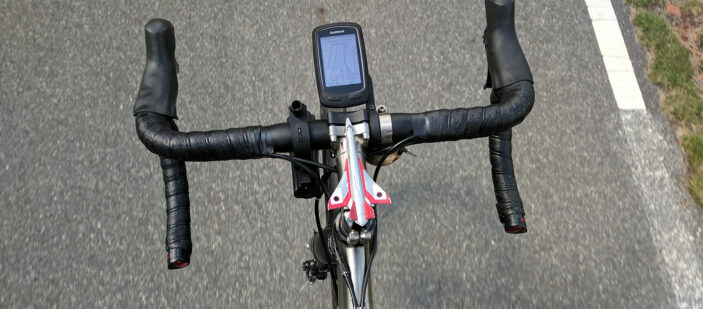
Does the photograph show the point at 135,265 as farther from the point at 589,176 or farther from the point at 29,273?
the point at 589,176

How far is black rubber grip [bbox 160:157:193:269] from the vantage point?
136 cm

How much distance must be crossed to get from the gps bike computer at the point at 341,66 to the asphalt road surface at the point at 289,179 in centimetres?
143

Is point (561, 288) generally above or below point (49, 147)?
below

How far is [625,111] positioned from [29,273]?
3.42 m

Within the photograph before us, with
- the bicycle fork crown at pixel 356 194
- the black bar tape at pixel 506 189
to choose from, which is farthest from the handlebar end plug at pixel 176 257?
the black bar tape at pixel 506 189

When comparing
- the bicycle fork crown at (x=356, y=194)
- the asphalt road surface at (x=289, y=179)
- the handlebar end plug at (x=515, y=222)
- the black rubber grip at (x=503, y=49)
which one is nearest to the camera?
the bicycle fork crown at (x=356, y=194)

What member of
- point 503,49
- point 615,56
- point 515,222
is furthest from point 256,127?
point 615,56

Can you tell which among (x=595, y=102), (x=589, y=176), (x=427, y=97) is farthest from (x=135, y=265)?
(x=595, y=102)

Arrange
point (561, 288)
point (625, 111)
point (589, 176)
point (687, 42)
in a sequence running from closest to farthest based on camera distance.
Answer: point (561, 288), point (589, 176), point (625, 111), point (687, 42)

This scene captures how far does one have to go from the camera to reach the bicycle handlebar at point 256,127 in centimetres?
121

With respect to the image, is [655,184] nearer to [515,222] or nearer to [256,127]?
[515,222]

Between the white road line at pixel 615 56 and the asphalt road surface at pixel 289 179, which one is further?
the white road line at pixel 615 56

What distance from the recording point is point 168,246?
1365mm

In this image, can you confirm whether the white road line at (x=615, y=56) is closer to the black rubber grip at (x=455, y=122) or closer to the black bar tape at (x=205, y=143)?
the black rubber grip at (x=455, y=122)
